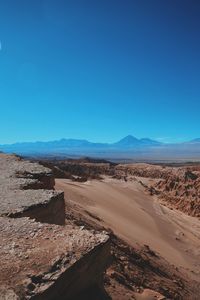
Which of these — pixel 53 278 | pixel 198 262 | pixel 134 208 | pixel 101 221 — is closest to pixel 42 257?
pixel 53 278

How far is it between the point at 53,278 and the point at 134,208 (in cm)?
1172

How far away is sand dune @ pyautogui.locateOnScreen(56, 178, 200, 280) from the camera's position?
10.0 m

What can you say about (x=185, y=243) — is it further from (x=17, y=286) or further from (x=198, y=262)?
(x=17, y=286)

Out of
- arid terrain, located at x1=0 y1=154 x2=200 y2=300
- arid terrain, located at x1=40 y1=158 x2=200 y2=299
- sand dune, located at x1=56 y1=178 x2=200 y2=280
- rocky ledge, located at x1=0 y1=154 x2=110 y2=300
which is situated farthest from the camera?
sand dune, located at x1=56 y1=178 x2=200 y2=280

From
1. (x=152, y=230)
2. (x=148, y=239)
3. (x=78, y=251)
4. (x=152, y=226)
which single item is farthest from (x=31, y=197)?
(x=152, y=226)

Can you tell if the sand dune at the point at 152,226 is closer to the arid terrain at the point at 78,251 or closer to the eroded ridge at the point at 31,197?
the arid terrain at the point at 78,251

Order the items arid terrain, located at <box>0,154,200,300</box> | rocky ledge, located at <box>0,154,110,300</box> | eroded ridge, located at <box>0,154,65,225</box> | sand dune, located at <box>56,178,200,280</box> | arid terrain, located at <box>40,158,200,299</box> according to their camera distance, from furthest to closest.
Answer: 1. sand dune, located at <box>56,178,200,280</box>
2. arid terrain, located at <box>40,158,200,299</box>
3. eroded ridge, located at <box>0,154,65,225</box>
4. arid terrain, located at <box>0,154,200,300</box>
5. rocky ledge, located at <box>0,154,110,300</box>

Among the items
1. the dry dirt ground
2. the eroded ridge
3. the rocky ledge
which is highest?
the eroded ridge

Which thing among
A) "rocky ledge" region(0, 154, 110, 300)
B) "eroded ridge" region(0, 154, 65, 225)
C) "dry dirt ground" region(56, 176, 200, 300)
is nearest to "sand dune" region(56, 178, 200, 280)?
"dry dirt ground" region(56, 176, 200, 300)

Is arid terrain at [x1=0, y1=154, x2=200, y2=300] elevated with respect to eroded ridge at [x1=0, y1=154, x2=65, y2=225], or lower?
lower

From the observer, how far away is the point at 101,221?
408 inches

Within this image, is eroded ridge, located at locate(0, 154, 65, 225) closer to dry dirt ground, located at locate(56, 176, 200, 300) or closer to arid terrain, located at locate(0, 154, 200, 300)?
arid terrain, located at locate(0, 154, 200, 300)

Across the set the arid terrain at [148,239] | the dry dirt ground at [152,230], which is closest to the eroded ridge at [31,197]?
the arid terrain at [148,239]

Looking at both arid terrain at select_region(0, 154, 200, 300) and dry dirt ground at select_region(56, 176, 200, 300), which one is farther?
dry dirt ground at select_region(56, 176, 200, 300)
